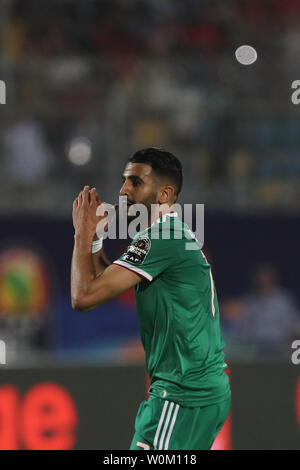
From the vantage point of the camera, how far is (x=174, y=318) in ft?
13.2

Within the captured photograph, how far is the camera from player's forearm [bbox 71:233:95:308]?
153 inches

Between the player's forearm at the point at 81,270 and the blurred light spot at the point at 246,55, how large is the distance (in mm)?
6689

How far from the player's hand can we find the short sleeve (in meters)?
0.20

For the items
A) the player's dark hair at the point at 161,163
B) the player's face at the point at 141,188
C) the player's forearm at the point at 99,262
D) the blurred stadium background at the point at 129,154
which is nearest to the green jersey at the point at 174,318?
the player's face at the point at 141,188

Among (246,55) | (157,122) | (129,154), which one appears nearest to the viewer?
(129,154)

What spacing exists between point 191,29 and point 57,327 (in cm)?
435

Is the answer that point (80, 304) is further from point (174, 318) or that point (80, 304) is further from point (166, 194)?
point (166, 194)

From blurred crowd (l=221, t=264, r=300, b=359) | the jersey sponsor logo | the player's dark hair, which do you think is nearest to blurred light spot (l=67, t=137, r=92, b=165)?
blurred crowd (l=221, t=264, r=300, b=359)

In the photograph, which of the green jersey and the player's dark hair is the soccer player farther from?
the player's dark hair

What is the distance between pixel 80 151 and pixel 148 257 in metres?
5.77

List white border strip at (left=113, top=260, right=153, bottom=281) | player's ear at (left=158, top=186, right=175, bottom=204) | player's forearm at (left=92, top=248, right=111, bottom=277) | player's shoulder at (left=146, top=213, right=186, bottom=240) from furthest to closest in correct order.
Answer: player's forearm at (left=92, top=248, right=111, bottom=277) < player's ear at (left=158, top=186, right=175, bottom=204) < player's shoulder at (left=146, top=213, right=186, bottom=240) < white border strip at (left=113, top=260, right=153, bottom=281)

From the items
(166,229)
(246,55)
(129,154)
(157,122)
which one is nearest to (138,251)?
(166,229)
